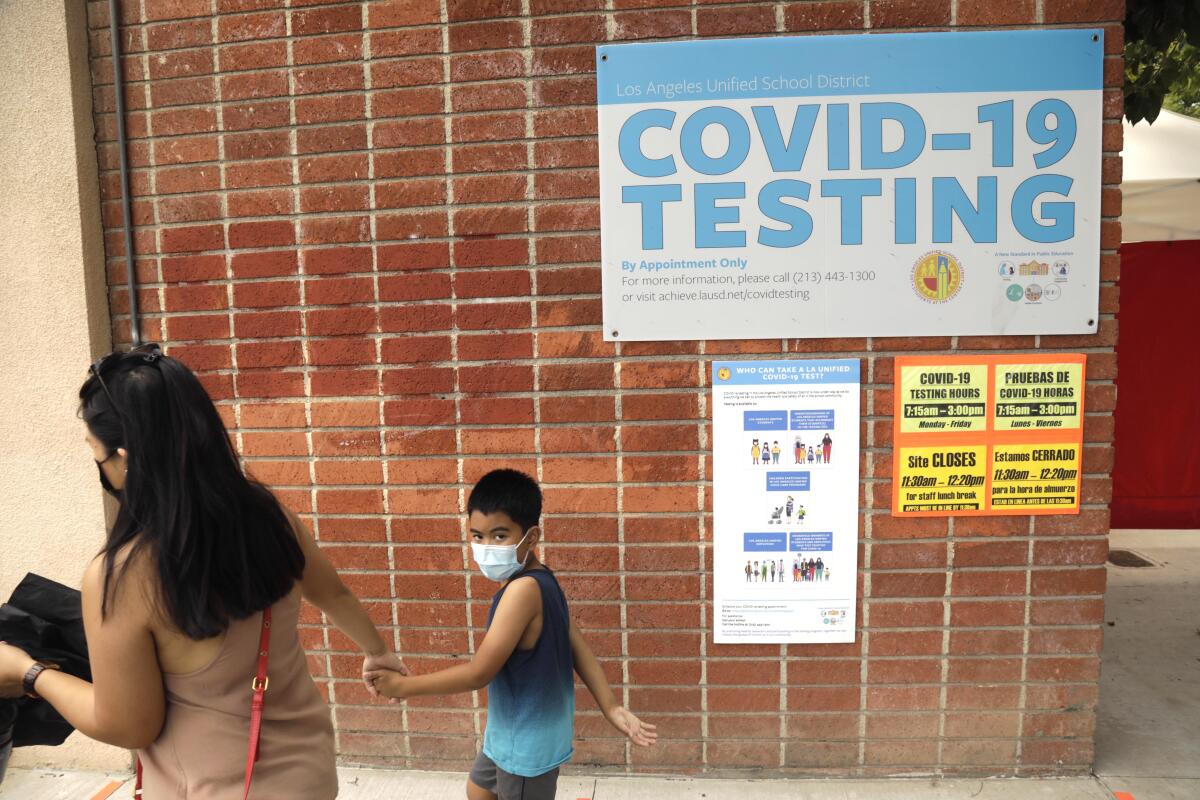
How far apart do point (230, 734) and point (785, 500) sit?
2085mm

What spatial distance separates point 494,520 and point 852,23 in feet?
7.35

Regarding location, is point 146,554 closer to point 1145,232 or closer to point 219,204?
point 219,204

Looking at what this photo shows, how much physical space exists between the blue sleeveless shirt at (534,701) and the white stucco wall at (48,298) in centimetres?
218

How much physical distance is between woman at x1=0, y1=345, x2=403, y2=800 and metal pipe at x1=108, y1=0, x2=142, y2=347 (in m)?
1.87

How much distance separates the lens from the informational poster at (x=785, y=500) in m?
3.08

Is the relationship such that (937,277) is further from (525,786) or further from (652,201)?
(525,786)

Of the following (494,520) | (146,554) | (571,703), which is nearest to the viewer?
(146,554)

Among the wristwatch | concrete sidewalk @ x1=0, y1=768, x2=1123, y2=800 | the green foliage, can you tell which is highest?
the green foliage

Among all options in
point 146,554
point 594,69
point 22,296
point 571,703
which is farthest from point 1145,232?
point 22,296

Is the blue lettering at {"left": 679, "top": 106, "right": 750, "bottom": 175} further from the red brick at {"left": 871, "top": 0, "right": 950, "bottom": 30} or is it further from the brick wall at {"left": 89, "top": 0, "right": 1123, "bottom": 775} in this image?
the red brick at {"left": 871, "top": 0, "right": 950, "bottom": 30}

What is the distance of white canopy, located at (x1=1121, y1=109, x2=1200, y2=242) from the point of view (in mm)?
4770

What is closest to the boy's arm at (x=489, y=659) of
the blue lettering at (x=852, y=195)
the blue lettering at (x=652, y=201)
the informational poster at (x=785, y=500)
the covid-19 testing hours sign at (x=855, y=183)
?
the informational poster at (x=785, y=500)

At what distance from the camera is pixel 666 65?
3.00 meters

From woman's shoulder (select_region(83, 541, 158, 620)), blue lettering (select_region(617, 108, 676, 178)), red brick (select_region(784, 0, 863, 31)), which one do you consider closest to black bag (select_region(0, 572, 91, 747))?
woman's shoulder (select_region(83, 541, 158, 620))
